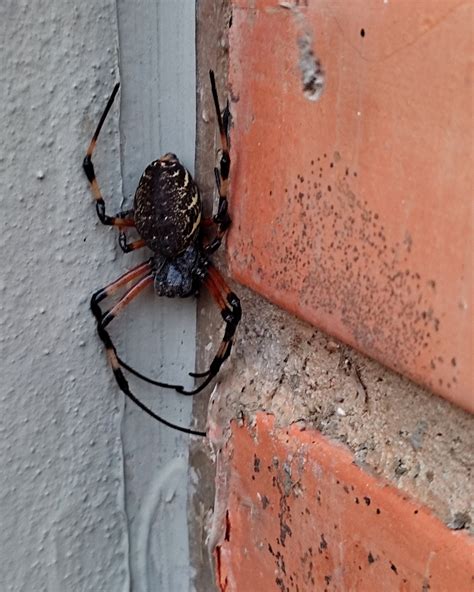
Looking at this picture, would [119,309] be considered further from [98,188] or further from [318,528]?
[318,528]

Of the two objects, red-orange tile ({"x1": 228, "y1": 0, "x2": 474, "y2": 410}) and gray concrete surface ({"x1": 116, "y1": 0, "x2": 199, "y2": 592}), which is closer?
red-orange tile ({"x1": 228, "y1": 0, "x2": 474, "y2": 410})

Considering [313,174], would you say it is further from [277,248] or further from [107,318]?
[107,318]

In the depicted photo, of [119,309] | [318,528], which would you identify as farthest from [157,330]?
[318,528]

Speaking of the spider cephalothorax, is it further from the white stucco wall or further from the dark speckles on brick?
the dark speckles on brick

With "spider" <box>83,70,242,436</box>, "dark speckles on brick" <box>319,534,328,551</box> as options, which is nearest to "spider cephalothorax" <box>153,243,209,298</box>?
"spider" <box>83,70,242,436</box>

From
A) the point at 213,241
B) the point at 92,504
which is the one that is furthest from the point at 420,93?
the point at 92,504
